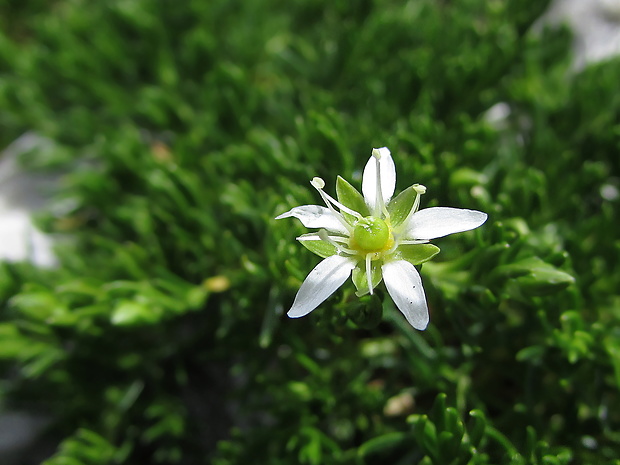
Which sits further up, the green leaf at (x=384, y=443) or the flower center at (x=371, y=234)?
the flower center at (x=371, y=234)

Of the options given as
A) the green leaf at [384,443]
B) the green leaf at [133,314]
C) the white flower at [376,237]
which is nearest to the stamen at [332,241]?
the white flower at [376,237]

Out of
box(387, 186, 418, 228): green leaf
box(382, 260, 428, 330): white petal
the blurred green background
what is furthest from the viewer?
the blurred green background

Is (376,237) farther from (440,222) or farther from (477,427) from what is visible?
(477,427)

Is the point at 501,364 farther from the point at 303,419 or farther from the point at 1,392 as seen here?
the point at 1,392

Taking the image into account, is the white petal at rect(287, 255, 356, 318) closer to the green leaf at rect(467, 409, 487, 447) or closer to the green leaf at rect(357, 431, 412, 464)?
the green leaf at rect(467, 409, 487, 447)

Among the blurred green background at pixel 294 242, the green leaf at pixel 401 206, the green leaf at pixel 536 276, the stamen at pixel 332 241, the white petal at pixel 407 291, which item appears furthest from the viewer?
the blurred green background at pixel 294 242

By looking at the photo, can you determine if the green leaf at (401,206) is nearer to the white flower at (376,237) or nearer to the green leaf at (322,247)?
the white flower at (376,237)

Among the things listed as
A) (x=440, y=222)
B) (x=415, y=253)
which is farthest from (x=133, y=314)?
(x=440, y=222)

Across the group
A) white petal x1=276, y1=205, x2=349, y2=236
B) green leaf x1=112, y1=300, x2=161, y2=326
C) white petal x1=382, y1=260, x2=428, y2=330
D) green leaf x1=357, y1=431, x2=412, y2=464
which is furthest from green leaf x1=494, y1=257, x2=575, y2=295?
green leaf x1=112, y1=300, x2=161, y2=326
